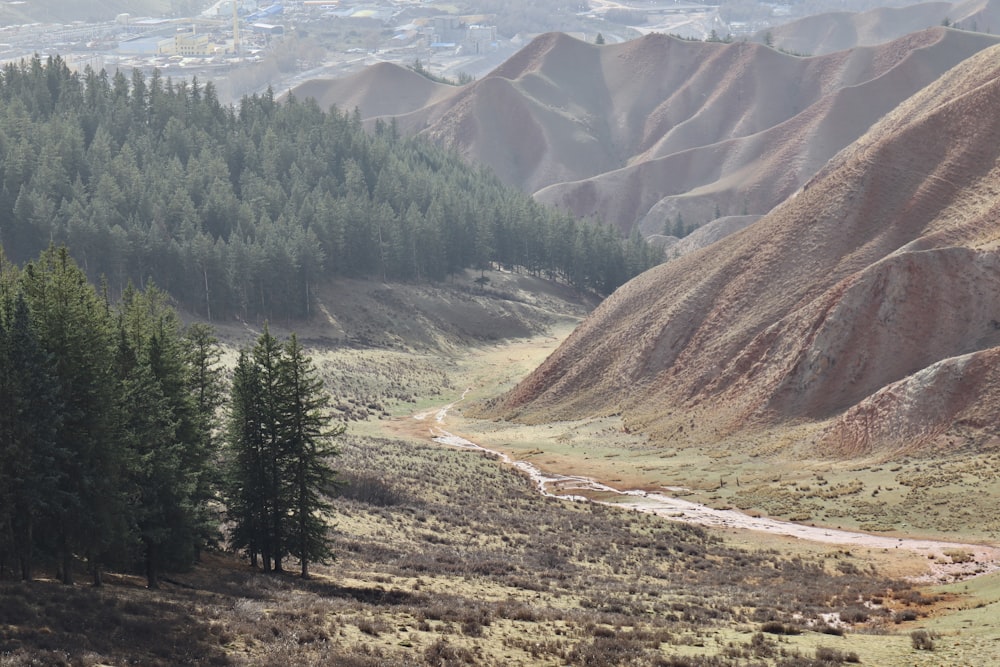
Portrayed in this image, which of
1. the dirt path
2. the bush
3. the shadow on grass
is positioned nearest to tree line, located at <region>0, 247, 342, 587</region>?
the shadow on grass

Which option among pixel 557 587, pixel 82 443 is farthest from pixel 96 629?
pixel 557 587

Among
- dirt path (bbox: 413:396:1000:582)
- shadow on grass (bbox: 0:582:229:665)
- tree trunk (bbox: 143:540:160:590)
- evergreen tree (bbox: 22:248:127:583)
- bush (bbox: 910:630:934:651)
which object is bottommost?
dirt path (bbox: 413:396:1000:582)

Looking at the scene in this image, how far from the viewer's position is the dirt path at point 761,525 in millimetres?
47312

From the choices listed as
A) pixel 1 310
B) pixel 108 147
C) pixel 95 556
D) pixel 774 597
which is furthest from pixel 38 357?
pixel 108 147

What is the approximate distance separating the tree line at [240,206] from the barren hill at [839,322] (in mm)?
43446

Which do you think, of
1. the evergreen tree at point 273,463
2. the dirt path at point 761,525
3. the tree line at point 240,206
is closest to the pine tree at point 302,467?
the evergreen tree at point 273,463

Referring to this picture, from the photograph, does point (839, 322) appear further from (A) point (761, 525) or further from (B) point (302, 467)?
(B) point (302, 467)

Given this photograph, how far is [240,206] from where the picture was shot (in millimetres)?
142000

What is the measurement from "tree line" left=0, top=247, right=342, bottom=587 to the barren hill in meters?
36.1

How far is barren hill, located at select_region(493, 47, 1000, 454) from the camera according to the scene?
67.8 meters

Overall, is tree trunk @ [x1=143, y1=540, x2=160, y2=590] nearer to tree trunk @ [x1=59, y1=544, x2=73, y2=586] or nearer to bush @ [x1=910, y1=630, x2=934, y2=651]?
tree trunk @ [x1=59, y1=544, x2=73, y2=586]

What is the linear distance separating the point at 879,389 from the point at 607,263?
97801 mm

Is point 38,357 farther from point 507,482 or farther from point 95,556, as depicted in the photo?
point 507,482

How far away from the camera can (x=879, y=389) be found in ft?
236
